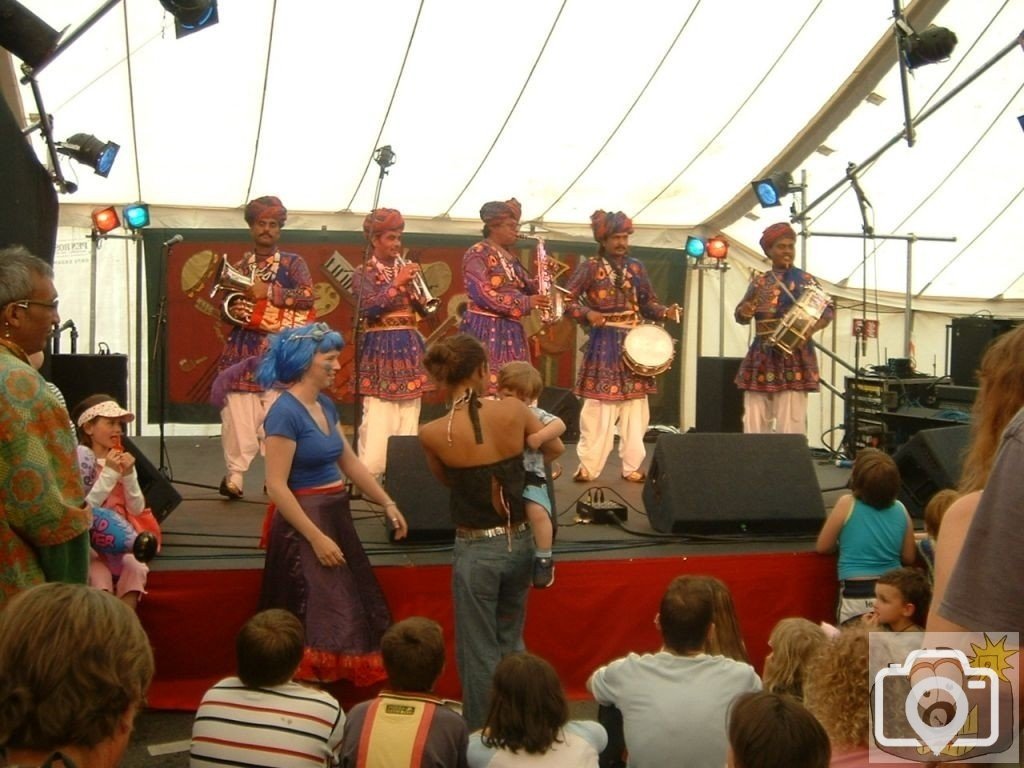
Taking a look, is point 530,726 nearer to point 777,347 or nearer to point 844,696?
point 844,696

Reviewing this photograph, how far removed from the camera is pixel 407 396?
6.35 meters

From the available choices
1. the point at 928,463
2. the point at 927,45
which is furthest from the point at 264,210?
the point at 928,463

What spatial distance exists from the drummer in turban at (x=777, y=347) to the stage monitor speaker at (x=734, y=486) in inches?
76.5

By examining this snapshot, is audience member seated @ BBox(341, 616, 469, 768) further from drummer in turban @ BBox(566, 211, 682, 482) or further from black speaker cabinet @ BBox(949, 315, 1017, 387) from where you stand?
black speaker cabinet @ BBox(949, 315, 1017, 387)

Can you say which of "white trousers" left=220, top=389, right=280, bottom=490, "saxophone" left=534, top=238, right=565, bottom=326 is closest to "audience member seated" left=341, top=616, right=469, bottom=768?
"white trousers" left=220, top=389, right=280, bottom=490

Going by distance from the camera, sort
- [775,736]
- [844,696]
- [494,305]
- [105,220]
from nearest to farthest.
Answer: [775,736], [844,696], [494,305], [105,220]

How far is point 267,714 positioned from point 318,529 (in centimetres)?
98

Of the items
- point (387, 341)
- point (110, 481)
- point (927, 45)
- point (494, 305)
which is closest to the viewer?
point (110, 481)

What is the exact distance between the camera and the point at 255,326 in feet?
19.7

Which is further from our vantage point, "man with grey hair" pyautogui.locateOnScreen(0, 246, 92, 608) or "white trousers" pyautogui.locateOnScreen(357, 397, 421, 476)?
"white trousers" pyautogui.locateOnScreen(357, 397, 421, 476)

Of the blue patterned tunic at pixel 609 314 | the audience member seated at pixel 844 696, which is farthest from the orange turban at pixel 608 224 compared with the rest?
the audience member seated at pixel 844 696

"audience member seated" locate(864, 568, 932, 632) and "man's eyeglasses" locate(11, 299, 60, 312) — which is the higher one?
"man's eyeglasses" locate(11, 299, 60, 312)

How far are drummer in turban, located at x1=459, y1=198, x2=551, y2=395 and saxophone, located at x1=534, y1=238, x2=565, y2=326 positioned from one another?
6 centimetres

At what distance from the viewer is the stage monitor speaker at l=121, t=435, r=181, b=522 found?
471cm
